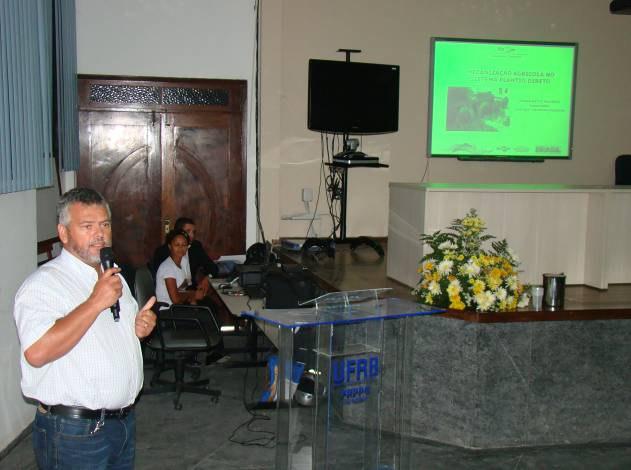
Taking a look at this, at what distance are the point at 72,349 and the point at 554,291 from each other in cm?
316

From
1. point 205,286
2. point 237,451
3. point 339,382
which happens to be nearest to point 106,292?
point 339,382

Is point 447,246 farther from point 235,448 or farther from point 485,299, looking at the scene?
point 235,448

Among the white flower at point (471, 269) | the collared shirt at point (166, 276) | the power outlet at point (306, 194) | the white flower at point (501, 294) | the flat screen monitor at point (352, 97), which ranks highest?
the flat screen monitor at point (352, 97)

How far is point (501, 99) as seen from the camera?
8094mm

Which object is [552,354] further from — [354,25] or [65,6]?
[65,6]

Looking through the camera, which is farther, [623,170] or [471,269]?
[623,170]

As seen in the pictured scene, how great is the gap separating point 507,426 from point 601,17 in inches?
238

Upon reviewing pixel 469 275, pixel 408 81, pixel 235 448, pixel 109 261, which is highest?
pixel 408 81

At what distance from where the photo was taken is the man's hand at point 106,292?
216 centimetres

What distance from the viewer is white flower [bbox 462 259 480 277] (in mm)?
4301

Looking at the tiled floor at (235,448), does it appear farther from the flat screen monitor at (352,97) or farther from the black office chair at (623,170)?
the black office chair at (623,170)

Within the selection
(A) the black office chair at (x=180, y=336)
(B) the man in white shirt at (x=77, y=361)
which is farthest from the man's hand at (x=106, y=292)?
(A) the black office chair at (x=180, y=336)

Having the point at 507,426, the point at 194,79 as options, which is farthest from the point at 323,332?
the point at 194,79

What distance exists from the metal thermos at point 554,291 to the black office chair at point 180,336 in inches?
90.9
